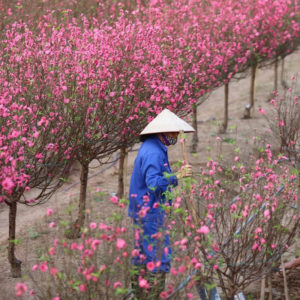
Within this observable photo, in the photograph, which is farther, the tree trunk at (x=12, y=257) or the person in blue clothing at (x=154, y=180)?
the tree trunk at (x=12, y=257)

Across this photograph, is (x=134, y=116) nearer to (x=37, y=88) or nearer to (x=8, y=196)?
(x=37, y=88)

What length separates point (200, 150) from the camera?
17766 millimetres

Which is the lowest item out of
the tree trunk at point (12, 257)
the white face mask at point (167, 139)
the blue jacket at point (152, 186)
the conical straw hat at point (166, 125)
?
the tree trunk at point (12, 257)

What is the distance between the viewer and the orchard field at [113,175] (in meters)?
5.13

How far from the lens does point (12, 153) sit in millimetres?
7562

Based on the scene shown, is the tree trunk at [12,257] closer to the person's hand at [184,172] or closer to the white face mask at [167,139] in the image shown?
the white face mask at [167,139]

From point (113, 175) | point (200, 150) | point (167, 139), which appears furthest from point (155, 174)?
point (200, 150)

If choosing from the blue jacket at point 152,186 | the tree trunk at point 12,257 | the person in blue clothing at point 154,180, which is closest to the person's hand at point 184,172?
the person in blue clothing at point 154,180

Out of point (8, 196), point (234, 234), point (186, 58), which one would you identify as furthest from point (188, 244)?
point (186, 58)

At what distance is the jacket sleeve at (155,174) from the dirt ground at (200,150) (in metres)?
0.61

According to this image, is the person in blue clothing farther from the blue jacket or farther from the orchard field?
the orchard field

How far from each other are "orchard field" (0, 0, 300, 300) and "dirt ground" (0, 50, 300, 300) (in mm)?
64

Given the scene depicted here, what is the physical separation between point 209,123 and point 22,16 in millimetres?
8605

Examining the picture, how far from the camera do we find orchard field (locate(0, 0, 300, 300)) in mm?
5129
